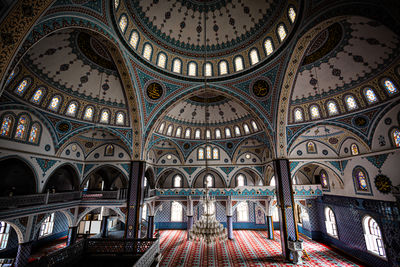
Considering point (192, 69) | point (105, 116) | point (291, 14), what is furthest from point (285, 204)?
point (105, 116)

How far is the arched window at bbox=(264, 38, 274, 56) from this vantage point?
1083 cm

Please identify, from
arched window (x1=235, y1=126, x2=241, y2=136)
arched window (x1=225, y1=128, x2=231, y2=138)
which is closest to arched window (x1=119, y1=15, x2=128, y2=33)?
arched window (x1=225, y1=128, x2=231, y2=138)

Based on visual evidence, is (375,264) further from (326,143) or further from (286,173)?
(326,143)


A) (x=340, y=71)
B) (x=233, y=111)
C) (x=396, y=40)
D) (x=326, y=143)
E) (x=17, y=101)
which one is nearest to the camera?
(x=396, y=40)

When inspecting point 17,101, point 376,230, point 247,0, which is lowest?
point 376,230

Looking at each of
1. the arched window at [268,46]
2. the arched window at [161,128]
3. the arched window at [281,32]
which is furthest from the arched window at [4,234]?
the arched window at [281,32]

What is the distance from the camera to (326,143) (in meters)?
13.9

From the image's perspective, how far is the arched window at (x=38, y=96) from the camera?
382 inches

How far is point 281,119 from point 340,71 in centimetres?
395

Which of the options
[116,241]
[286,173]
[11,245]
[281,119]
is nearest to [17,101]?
[116,241]

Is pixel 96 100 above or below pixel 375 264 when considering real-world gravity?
above

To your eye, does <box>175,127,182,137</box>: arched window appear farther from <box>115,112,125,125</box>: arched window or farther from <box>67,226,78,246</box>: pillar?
<box>67,226,78,246</box>: pillar

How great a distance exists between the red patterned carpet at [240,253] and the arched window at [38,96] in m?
11.7

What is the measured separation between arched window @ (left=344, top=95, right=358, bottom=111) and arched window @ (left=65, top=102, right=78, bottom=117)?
16603 millimetres
